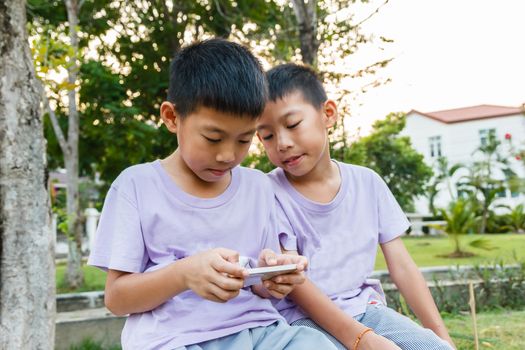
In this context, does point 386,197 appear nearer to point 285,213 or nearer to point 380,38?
point 285,213

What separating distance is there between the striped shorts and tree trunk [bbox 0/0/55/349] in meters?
1.58

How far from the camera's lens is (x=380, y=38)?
16.4 ft

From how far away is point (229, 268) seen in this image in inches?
53.2

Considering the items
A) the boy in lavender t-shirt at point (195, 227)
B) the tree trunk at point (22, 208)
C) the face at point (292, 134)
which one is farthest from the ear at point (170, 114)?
the tree trunk at point (22, 208)

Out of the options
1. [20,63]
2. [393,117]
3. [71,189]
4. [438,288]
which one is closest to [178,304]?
[20,63]

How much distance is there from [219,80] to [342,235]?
0.72 m

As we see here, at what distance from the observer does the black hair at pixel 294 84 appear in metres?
2.02

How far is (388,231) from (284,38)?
425cm

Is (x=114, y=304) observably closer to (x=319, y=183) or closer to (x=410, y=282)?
(x=319, y=183)

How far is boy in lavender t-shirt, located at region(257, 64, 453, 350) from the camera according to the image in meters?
1.85

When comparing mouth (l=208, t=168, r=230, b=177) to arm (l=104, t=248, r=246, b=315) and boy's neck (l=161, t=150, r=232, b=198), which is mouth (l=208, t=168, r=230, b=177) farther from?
arm (l=104, t=248, r=246, b=315)

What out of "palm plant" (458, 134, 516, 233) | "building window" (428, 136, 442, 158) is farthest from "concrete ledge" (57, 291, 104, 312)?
"building window" (428, 136, 442, 158)

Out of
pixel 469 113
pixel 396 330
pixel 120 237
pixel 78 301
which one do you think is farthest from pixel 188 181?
pixel 469 113

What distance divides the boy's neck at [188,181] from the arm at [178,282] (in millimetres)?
280
